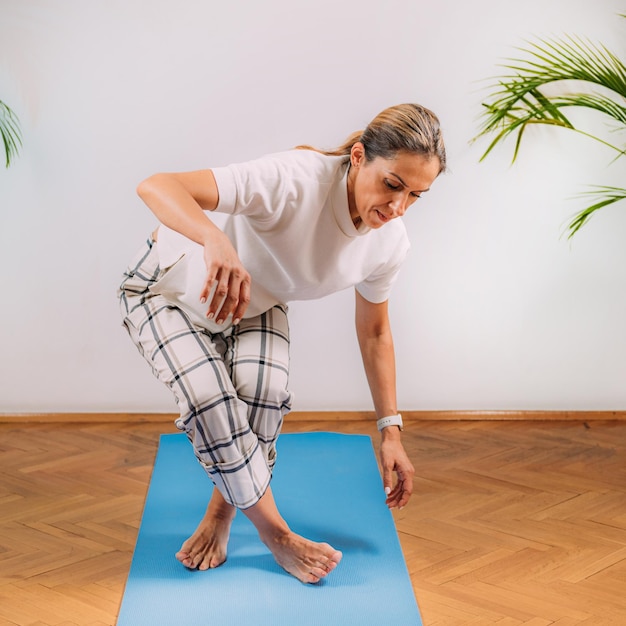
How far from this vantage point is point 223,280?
1461 mm

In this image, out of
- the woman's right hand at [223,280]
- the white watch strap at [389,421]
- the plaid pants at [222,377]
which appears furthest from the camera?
the white watch strap at [389,421]

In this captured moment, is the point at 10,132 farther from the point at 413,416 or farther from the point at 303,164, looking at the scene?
the point at 413,416

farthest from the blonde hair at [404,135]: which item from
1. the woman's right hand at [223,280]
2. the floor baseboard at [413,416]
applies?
the floor baseboard at [413,416]

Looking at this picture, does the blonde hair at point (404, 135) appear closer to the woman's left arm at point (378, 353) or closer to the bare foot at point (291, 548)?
the woman's left arm at point (378, 353)

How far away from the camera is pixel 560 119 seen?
10.4ft

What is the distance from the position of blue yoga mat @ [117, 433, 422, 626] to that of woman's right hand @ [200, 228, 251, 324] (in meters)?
0.66

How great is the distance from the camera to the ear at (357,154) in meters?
1.84

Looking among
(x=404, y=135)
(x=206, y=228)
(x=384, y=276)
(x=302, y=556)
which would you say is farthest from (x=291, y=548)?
(x=404, y=135)

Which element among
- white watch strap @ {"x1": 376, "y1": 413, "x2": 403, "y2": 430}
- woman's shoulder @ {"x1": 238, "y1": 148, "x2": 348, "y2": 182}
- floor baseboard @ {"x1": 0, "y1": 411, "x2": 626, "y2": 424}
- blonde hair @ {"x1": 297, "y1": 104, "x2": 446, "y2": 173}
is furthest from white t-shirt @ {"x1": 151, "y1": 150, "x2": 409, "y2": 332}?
floor baseboard @ {"x1": 0, "y1": 411, "x2": 626, "y2": 424}

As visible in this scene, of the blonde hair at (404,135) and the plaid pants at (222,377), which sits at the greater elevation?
the blonde hair at (404,135)

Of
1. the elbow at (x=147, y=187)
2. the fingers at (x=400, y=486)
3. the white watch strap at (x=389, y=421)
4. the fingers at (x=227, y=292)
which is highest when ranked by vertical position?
the elbow at (x=147, y=187)

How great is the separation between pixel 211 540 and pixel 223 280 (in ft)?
2.66

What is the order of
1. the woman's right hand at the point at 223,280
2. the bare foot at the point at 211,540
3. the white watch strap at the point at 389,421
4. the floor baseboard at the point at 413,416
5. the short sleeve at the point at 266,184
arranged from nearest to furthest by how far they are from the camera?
the woman's right hand at the point at 223,280 < the short sleeve at the point at 266,184 < the bare foot at the point at 211,540 < the white watch strap at the point at 389,421 < the floor baseboard at the point at 413,416

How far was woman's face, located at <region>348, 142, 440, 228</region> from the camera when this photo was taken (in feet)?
5.72
